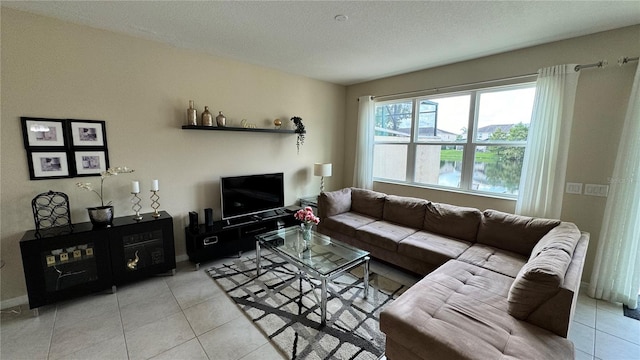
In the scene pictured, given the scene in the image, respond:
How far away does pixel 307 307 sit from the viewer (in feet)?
7.68

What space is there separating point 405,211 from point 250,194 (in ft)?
6.99

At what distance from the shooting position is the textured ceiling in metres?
2.09

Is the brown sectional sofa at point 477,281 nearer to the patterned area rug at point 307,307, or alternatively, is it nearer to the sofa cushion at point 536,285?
the sofa cushion at point 536,285

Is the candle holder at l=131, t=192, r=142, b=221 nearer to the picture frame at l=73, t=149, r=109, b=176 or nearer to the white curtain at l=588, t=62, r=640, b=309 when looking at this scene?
the picture frame at l=73, t=149, r=109, b=176

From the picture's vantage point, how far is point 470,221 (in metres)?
2.87

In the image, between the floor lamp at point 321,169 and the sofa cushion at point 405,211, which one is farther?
the floor lamp at point 321,169

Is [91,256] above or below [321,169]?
below

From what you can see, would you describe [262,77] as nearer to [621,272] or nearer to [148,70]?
[148,70]

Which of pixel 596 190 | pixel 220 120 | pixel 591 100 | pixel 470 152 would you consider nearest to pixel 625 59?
pixel 591 100

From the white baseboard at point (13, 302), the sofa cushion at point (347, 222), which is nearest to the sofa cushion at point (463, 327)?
the sofa cushion at point (347, 222)

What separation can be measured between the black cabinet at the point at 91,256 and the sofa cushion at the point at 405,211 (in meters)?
2.72

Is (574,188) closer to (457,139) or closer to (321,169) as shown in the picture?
(457,139)

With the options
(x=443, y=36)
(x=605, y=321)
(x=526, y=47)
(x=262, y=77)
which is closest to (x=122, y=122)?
(x=262, y=77)

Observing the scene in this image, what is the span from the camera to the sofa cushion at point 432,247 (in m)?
2.52
